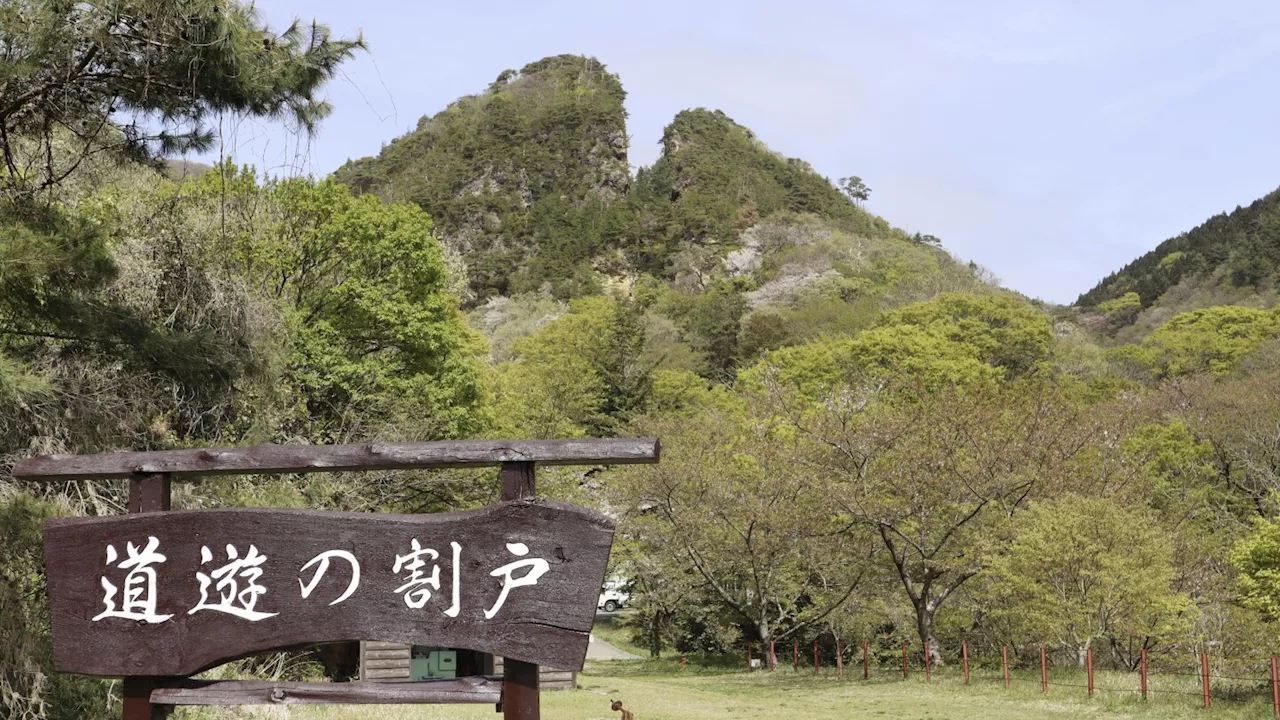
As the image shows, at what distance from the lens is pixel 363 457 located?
4.14m

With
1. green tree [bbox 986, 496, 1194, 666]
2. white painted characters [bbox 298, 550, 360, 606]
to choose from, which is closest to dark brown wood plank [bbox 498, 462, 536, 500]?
white painted characters [bbox 298, 550, 360, 606]

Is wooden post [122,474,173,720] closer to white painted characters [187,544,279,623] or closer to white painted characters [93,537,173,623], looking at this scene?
white painted characters [93,537,173,623]

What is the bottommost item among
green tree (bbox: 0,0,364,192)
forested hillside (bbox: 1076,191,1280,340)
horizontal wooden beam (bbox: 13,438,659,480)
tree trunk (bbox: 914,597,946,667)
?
tree trunk (bbox: 914,597,946,667)

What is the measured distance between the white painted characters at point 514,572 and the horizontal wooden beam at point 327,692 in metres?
0.29

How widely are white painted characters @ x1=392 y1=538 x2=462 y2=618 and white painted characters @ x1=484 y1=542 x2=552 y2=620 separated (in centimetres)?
14

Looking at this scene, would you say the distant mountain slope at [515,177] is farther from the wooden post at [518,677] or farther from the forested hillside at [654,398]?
the wooden post at [518,677]

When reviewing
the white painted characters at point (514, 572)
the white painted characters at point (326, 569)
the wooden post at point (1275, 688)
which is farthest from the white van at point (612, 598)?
the white painted characters at point (514, 572)

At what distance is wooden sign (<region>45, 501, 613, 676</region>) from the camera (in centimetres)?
400

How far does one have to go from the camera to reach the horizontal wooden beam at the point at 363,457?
3961 mm

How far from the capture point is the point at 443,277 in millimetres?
22312

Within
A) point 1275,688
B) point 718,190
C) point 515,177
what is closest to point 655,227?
point 718,190

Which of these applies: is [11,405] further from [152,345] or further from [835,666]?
[835,666]

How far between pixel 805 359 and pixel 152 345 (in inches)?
1316

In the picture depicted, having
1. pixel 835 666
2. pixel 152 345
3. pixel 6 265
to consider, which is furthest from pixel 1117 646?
pixel 6 265
